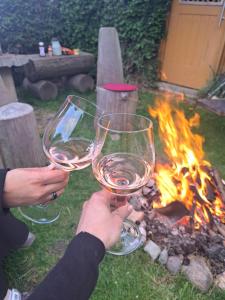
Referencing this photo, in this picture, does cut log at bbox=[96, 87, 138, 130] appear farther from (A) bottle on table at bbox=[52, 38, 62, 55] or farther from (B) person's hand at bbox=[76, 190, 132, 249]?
(B) person's hand at bbox=[76, 190, 132, 249]

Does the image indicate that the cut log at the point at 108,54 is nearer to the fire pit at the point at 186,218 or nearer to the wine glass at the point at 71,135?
the fire pit at the point at 186,218

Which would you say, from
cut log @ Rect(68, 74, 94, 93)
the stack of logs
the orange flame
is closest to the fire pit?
the orange flame

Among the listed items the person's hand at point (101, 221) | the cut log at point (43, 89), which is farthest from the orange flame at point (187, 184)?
the cut log at point (43, 89)

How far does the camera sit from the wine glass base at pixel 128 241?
2.19 metres

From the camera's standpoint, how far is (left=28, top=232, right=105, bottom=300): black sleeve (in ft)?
2.99

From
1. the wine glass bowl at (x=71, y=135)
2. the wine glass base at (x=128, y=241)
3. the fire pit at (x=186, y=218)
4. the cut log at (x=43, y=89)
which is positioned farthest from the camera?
the cut log at (x=43, y=89)

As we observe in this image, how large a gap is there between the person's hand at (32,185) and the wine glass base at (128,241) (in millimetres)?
1234

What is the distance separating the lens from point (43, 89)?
213 inches

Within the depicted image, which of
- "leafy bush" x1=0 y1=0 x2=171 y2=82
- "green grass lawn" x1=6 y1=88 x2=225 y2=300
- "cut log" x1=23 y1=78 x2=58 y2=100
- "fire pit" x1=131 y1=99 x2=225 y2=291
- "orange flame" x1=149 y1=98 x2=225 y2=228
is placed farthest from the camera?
"leafy bush" x1=0 y1=0 x2=171 y2=82

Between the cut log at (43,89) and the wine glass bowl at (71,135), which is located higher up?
the wine glass bowl at (71,135)

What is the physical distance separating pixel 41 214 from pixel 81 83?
4031mm

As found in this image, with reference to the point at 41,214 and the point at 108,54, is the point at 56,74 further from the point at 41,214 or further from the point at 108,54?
the point at 41,214

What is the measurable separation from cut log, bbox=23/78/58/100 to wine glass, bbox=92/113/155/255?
464cm

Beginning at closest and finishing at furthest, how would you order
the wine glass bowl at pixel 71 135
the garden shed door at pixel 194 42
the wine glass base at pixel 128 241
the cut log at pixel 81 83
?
the wine glass bowl at pixel 71 135, the wine glass base at pixel 128 241, the garden shed door at pixel 194 42, the cut log at pixel 81 83
